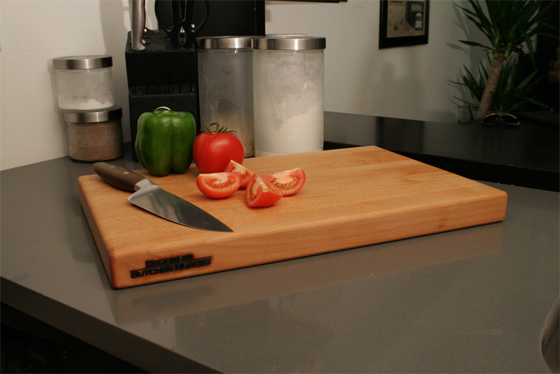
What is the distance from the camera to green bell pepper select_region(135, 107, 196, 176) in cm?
104

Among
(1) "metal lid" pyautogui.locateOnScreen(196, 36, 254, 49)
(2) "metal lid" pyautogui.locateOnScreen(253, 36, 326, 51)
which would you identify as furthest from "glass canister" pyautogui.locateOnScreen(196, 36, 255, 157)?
(2) "metal lid" pyautogui.locateOnScreen(253, 36, 326, 51)

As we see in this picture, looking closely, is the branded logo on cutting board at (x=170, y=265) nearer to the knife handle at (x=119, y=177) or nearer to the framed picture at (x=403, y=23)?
the knife handle at (x=119, y=177)

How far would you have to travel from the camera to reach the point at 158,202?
845mm

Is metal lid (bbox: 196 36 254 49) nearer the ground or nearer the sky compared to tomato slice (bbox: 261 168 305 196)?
nearer the sky

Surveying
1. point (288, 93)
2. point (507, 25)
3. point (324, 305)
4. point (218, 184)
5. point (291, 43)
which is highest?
point (507, 25)

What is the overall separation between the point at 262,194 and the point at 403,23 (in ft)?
8.41

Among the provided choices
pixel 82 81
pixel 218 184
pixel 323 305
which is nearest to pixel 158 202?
pixel 218 184

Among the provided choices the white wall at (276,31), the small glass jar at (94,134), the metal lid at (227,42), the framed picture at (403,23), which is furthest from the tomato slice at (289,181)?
the framed picture at (403,23)

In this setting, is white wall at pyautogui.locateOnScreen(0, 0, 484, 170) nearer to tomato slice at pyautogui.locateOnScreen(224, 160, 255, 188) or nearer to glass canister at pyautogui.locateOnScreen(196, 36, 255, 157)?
glass canister at pyautogui.locateOnScreen(196, 36, 255, 157)

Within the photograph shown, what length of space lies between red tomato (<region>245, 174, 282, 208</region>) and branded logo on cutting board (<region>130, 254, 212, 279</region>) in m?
0.15

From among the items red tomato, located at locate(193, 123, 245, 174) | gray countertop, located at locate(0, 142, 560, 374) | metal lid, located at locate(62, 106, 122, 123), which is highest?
metal lid, located at locate(62, 106, 122, 123)

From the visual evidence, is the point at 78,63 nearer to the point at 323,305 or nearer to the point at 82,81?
the point at 82,81

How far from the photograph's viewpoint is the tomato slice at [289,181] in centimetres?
91

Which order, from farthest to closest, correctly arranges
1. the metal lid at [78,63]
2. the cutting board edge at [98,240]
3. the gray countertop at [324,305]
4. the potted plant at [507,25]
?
the potted plant at [507,25] < the metal lid at [78,63] < the cutting board edge at [98,240] < the gray countertop at [324,305]
